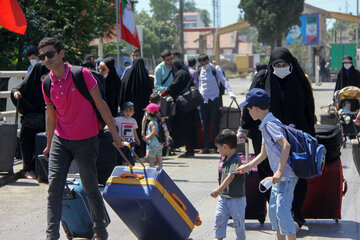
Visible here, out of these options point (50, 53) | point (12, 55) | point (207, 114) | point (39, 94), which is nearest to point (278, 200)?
point (50, 53)

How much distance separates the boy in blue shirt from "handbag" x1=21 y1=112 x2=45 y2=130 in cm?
467

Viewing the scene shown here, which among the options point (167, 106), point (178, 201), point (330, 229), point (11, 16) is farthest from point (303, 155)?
point (167, 106)

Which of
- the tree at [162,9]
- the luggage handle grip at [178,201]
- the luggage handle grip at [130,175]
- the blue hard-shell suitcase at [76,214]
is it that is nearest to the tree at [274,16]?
the blue hard-shell suitcase at [76,214]

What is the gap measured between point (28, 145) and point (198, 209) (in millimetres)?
3085

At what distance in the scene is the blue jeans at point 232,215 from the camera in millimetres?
6148

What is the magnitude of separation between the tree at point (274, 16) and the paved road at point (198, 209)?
129ft

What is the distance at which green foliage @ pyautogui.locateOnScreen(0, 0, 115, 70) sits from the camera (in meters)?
17.1

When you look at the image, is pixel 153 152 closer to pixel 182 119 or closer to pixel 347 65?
pixel 182 119

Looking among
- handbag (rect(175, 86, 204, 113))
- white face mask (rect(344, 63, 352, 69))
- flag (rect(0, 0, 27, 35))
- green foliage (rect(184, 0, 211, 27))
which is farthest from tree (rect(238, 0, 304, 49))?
green foliage (rect(184, 0, 211, 27))

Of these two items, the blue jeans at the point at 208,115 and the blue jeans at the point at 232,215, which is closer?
the blue jeans at the point at 232,215

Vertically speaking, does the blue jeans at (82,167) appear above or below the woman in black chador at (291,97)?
below

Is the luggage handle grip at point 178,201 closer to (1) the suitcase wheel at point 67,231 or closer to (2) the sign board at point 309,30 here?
(1) the suitcase wheel at point 67,231

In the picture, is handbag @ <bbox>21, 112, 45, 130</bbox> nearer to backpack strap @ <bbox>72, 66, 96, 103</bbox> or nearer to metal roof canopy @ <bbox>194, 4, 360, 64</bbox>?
backpack strap @ <bbox>72, 66, 96, 103</bbox>

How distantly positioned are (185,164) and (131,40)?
454cm
